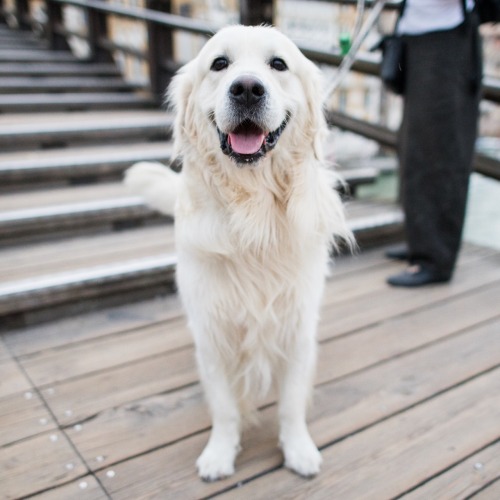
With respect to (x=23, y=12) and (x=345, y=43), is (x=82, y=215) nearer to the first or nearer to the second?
(x=345, y=43)

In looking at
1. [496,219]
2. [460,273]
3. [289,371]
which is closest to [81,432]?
[289,371]

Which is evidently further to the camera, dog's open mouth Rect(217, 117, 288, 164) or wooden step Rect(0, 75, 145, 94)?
wooden step Rect(0, 75, 145, 94)

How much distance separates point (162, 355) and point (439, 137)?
1533mm

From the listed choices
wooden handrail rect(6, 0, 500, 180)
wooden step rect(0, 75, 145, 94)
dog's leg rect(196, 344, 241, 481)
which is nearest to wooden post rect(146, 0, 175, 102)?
wooden handrail rect(6, 0, 500, 180)

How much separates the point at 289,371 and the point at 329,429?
237 millimetres

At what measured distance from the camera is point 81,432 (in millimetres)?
1487

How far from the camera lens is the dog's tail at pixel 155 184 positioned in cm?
195

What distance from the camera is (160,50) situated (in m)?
4.27

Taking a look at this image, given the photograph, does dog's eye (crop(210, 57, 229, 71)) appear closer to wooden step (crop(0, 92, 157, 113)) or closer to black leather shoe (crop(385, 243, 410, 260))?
black leather shoe (crop(385, 243, 410, 260))

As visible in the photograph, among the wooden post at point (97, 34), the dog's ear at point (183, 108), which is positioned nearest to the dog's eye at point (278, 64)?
the dog's ear at point (183, 108)

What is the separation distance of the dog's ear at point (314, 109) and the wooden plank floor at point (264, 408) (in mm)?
819

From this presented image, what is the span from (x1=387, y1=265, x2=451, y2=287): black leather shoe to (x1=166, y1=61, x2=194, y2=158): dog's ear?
4.64 ft

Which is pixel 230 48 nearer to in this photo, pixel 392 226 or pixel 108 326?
pixel 108 326

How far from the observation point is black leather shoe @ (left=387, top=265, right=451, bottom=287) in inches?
96.6
